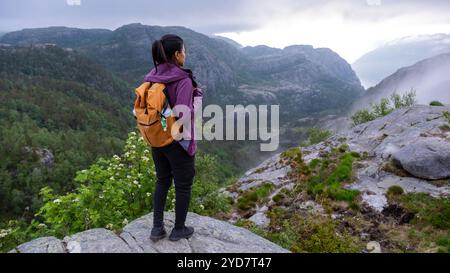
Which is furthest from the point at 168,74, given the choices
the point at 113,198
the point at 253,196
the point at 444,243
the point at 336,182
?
the point at 336,182

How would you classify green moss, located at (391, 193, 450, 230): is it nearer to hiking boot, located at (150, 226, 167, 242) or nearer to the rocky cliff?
the rocky cliff

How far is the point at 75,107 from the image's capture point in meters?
161

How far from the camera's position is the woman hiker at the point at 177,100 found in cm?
544

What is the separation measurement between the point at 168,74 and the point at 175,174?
161 cm

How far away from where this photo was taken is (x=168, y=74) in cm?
549

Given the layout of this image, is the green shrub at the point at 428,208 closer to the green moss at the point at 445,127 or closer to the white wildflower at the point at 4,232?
the green moss at the point at 445,127

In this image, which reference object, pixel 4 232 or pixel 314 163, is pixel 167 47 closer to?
pixel 4 232

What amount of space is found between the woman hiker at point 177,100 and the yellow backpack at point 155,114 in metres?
0.10

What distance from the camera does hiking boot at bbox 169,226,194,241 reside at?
621 centimetres

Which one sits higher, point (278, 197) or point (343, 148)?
point (343, 148)

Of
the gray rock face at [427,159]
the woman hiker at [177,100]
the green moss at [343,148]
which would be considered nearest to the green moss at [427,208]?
the gray rock face at [427,159]

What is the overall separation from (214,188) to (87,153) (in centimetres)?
11772

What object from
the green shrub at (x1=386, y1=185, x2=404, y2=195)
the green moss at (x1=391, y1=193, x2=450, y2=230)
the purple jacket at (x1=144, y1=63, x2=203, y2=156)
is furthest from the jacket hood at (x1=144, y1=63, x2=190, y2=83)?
the green shrub at (x1=386, y1=185, x2=404, y2=195)
